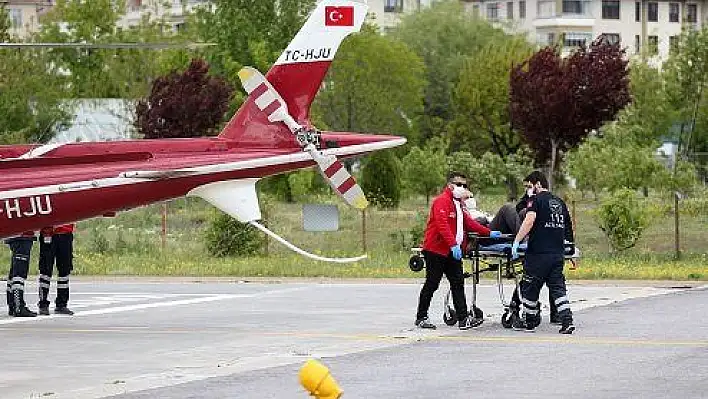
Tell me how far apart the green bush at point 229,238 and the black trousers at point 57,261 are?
457 inches

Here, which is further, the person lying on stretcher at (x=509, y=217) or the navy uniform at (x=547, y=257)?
the person lying on stretcher at (x=509, y=217)

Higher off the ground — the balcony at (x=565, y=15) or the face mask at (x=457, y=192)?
the balcony at (x=565, y=15)

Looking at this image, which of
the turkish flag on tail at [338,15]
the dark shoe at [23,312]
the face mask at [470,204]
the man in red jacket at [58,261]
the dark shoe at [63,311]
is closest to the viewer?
the face mask at [470,204]

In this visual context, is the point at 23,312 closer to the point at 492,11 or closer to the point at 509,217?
the point at 509,217

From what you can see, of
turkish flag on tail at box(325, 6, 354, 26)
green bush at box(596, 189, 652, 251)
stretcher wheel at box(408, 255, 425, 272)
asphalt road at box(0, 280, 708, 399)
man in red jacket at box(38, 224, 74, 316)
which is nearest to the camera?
asphalt road at box(0, 280, 708, 399)

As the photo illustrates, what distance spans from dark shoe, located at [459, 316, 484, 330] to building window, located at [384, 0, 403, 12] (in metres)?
94.6

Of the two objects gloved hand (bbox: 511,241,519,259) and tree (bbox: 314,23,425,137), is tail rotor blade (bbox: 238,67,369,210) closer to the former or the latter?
gloved hand (bbox: 511,241,519,259)

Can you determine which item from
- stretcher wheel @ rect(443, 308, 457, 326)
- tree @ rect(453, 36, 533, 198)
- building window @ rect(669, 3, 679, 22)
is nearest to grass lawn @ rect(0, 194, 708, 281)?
A: stretcher wheel @ rect(443, 308, 457, 326)

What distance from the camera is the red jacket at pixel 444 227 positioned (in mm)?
21016

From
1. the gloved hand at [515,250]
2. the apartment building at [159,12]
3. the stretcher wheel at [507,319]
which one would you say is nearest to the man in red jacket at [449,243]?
the stretcher wheel at [507,319]

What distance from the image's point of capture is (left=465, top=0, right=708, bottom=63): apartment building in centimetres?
10875

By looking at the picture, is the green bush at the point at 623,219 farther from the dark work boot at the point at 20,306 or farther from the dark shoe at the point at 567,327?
the dark shoe at the point at 567,327

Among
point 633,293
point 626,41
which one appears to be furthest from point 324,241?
point 626,41

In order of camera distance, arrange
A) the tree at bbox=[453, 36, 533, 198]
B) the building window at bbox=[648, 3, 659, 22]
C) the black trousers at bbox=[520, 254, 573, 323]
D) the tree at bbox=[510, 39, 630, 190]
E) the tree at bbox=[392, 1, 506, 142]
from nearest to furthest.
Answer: the black trousers at bbox=[520, 254, 573, 323] → the tree at bbox=[510, 39, 630, 190] → the tree at bbox=[453, 36, 533, 198] → the tree at bbox=[392, 1, 506, 142] → the building window at bbox=[648, 3, 659, 22]
